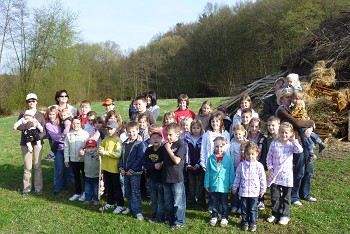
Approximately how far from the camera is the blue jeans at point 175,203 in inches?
196

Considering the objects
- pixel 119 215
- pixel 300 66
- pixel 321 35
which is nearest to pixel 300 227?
pixel 119 215

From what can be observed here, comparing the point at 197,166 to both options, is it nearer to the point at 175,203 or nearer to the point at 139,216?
the point at 175,203

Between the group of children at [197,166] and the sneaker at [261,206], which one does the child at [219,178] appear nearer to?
the group of children at [197,166]

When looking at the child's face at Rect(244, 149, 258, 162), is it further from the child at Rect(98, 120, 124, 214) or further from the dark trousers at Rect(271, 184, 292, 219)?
the child at Rect(98, 120, 124, 214)

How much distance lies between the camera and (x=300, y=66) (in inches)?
466

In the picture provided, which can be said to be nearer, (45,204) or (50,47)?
(45,204)

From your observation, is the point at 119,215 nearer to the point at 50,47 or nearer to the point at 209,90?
the point at 50,47

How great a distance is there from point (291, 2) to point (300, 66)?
680 inches

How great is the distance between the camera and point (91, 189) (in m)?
6.20

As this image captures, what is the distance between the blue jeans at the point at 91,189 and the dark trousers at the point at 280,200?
9.78ft

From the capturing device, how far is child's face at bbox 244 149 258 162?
189 inches

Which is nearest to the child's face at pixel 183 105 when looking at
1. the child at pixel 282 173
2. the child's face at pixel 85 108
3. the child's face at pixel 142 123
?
the child's face at pixel 142 123

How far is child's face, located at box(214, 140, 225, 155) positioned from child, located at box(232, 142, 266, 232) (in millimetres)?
327

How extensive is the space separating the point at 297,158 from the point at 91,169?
11.1 ft
